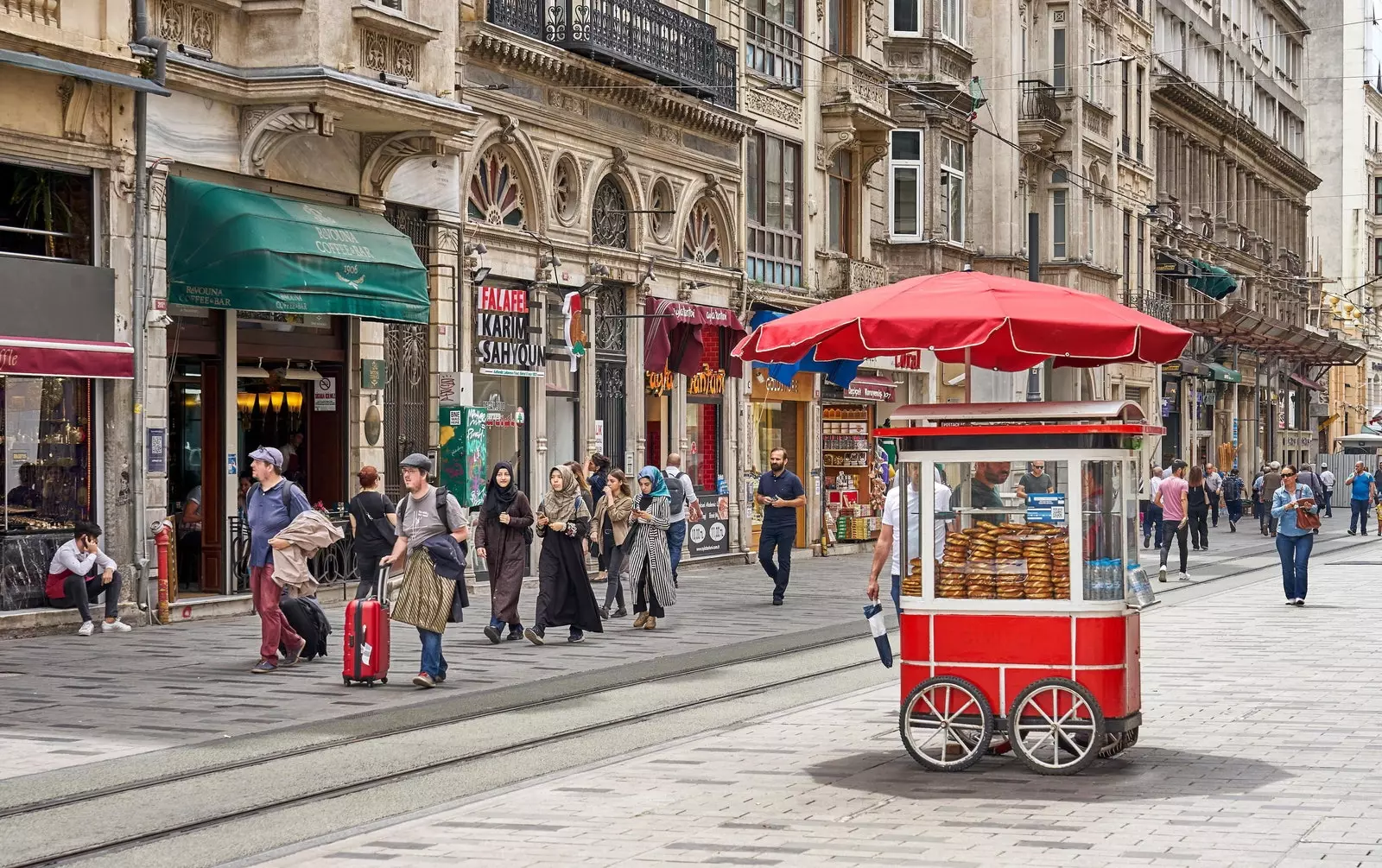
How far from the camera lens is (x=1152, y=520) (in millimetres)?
36188

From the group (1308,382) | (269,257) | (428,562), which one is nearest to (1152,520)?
(269,257)

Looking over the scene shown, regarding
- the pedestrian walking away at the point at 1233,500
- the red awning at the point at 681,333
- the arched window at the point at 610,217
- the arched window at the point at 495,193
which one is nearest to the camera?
the arched window at the point at 495,193

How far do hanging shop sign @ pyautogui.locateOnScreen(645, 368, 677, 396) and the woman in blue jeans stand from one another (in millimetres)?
10549

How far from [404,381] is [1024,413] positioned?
14.9 m

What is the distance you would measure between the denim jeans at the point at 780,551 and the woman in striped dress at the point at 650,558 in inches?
147

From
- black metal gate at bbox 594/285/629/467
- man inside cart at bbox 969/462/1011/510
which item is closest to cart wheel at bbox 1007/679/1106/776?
man inside cart at bbox 969/462/1011/510

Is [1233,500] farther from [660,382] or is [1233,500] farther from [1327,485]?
[660,382]

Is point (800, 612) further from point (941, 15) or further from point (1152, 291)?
point (1152, 291)

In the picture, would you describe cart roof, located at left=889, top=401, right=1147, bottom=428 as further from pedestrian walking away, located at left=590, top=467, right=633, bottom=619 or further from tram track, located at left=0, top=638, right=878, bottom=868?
pedestrian walking away, located at left=590, top=467, right=633, bottom=619

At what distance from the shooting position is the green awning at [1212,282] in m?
60.2

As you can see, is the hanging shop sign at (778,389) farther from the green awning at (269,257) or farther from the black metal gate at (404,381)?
the green awning at (269,257)

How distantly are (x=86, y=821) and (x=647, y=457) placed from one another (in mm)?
21899

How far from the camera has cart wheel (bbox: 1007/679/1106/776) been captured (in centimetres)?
1039

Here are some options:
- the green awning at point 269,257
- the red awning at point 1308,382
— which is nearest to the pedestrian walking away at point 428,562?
the green awning at point 269,257
